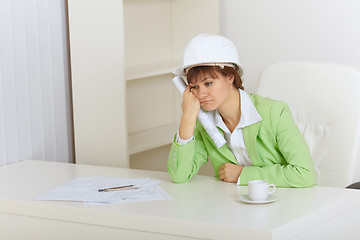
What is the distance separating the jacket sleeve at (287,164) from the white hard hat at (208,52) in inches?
10.6

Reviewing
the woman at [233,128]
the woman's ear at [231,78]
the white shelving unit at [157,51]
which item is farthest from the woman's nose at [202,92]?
the white shelving unit at [157,51]

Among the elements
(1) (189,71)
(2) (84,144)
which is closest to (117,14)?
(2) (84,144)

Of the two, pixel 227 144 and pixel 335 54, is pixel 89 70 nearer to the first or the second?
pixel 227 144

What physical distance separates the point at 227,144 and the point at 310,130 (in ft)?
1.36

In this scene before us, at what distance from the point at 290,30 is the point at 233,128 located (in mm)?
1309

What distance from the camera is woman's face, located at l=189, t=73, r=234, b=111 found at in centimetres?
235

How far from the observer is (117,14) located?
3.08m

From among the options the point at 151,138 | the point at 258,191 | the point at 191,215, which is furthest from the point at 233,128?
the point at 151,138

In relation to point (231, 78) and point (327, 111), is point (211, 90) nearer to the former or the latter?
point (231, 78)

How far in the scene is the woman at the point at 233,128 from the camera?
7.58 feet

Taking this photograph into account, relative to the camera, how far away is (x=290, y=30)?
3588 mm

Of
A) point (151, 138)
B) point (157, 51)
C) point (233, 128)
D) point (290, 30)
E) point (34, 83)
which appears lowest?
point (151, 138)

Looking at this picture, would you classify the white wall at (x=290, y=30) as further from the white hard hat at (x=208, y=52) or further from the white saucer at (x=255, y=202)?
the white saucer at (x=255, y=202)

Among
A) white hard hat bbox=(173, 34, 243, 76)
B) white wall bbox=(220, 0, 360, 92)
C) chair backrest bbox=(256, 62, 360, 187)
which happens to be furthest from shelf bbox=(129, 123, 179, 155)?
white hard hat bbox=(173, 34, 243, 76)
